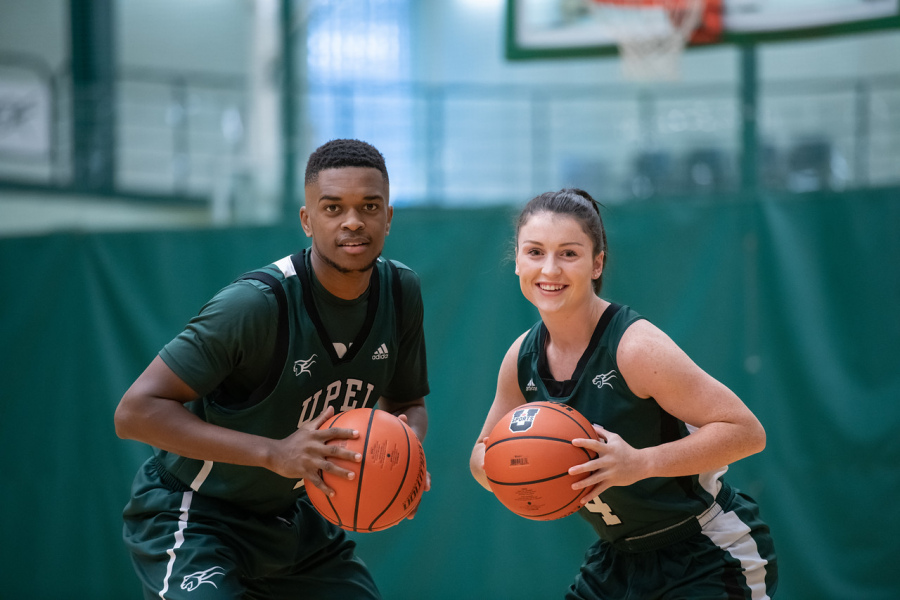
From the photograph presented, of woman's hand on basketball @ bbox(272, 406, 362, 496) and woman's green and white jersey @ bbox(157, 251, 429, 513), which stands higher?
woman's green and white jersey @ bbox(157, 251, 429, 513)

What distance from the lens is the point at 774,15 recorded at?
22.1 ft

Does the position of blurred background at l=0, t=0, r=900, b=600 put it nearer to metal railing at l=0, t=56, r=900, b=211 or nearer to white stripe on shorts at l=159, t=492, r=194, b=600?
metal railing at l=0, t=56, r=900, b=211

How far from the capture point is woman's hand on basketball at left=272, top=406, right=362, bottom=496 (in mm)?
2873

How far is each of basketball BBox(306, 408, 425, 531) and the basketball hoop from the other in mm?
4792

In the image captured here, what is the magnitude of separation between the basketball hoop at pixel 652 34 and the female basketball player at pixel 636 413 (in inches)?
160

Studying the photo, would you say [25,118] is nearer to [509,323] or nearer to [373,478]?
[509,323]

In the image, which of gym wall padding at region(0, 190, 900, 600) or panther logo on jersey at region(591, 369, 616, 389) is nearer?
panther logo on jersey at region(591, 369, 616, 389)

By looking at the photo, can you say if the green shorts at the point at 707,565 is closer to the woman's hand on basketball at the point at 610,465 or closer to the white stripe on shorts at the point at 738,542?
the white stripe on shorts at the point at 738,542

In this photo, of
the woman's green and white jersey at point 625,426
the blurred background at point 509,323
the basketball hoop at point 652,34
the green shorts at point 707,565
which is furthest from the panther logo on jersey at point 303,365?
the basketball hoop at point 652,34

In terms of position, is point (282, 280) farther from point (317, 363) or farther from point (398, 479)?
point (398, 479)

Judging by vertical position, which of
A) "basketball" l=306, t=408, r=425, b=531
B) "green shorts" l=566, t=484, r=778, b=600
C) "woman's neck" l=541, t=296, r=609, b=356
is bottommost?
"green shorts" l=566, t=484, r=778, b=600

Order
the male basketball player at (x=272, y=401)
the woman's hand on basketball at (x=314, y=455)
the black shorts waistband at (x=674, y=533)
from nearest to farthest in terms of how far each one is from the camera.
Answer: the woman's hand on basketball at (x=314, y=455) < the male basketball player at (x=272, y=401) < the black shorts waistband at (x=674, y=533)

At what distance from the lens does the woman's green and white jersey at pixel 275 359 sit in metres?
3.07

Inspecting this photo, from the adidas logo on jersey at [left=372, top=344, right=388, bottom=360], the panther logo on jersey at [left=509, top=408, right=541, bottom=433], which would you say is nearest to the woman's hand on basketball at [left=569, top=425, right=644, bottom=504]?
the panther logo on jersey at [left=509, top=408, right=541, bottom=433]
